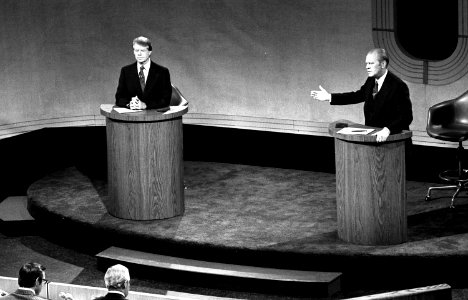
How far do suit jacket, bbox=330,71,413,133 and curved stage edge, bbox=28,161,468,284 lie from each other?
2.69 ft

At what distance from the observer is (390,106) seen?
725 centimetres

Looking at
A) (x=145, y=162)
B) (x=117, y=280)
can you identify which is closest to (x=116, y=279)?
(x=117, y=280)

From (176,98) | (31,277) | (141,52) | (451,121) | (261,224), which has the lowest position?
(261,224)

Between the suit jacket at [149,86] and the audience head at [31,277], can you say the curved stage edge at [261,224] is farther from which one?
the audience head at [31,277]

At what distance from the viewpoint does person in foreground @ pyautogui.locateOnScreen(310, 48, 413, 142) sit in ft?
23.4

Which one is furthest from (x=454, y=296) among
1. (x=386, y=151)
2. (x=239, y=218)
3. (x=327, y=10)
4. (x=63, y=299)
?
(x=327, y=10)

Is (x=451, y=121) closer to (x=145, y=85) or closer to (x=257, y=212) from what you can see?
(x=257, y=212)

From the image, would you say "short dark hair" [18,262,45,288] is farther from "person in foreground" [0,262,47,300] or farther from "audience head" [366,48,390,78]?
"audience head" [366,48,390,78]

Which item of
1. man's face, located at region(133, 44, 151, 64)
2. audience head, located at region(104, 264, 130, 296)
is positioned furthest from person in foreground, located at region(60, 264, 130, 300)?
man's face, located at region(133, 44, 151, 64)

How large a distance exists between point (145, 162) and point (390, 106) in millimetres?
1859

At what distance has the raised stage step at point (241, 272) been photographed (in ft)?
22.7

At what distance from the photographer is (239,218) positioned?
7988mm

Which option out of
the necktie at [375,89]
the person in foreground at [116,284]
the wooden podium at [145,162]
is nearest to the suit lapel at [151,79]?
the wooden podium at [145,162]

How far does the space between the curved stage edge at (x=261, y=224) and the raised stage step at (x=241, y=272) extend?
86 millimetres
